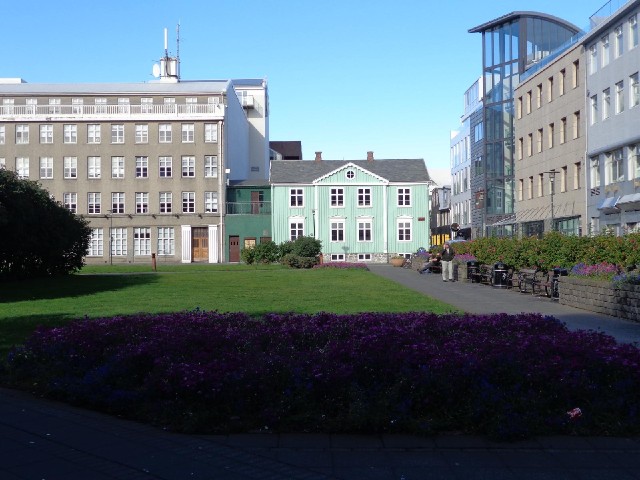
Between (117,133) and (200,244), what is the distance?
1335 centimetres

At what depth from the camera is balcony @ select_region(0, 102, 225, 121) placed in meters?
72.1

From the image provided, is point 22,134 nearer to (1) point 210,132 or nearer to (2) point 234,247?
(1) point 210,132

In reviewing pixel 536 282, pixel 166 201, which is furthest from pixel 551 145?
pixel 166 201

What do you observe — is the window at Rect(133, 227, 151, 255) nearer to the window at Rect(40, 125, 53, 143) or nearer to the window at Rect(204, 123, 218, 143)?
the window at Rect(204, 123, 218, 143)

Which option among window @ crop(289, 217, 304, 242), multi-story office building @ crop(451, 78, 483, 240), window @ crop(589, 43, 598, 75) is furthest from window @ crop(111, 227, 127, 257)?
window @ crop(589, 43, 598, 75)

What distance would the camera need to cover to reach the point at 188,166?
72.9 meters

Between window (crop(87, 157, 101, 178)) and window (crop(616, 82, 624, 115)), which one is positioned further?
window (crop(87, 157, 101, 178))

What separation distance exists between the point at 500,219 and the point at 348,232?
1472 cm

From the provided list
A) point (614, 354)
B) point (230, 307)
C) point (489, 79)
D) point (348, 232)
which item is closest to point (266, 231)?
point (348, 232)

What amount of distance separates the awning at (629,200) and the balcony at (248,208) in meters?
39.3

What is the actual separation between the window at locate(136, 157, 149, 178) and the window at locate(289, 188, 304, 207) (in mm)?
14152

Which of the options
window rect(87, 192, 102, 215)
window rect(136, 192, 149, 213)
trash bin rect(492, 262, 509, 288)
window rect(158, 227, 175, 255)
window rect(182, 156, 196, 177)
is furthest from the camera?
window rect(136, 192, 149, 213)

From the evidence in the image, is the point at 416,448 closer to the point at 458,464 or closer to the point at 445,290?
the point at 458,464

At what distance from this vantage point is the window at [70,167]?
2869 inches
